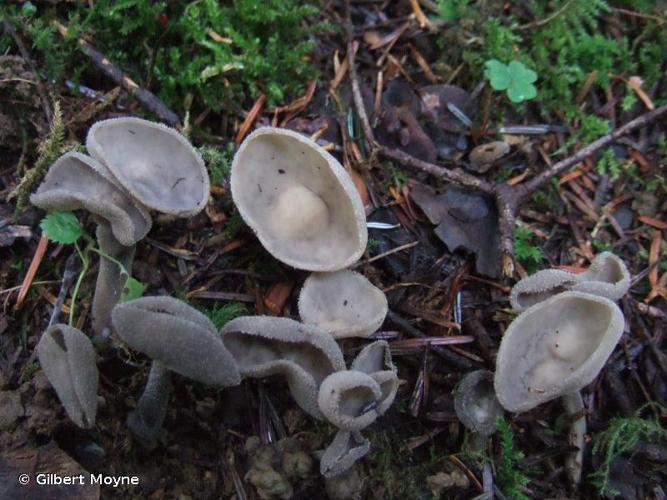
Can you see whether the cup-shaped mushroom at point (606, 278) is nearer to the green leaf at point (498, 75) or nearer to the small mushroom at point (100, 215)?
the green leaf at point (498, 75)

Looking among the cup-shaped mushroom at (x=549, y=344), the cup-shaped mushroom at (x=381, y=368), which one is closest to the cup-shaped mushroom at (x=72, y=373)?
the cup-shaped mushroom at (x=381, y=368)

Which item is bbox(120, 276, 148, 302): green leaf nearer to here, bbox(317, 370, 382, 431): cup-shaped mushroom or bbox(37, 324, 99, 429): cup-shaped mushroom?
bbox(37, 324, 99, 429): cup-shaped mushroom

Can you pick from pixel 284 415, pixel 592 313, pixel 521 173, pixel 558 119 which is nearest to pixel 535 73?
pixel 558 119

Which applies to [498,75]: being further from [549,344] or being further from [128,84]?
[128,84]

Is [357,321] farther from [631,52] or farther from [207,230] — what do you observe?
[631,52]

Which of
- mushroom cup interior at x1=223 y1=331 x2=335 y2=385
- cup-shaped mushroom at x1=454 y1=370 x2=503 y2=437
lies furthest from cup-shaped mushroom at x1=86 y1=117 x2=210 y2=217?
cup-shaped mushroom at x1=454 y1=370 x2=503 y2=437
